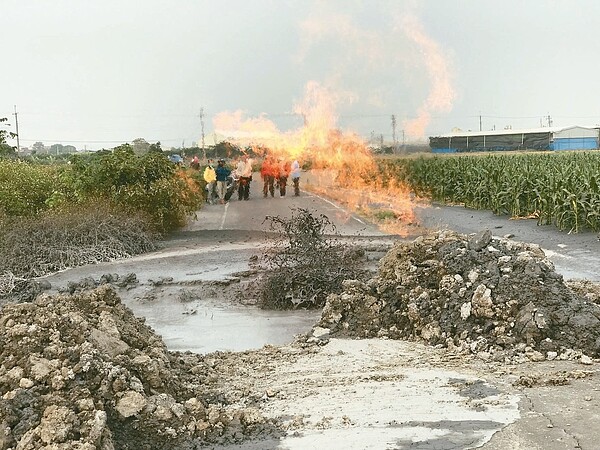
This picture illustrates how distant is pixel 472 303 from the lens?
915 cm

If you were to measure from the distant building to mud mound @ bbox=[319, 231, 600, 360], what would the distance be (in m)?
65.3

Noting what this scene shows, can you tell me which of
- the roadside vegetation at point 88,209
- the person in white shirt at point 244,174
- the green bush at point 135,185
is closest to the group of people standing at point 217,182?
the person in white shirt at point 244,174

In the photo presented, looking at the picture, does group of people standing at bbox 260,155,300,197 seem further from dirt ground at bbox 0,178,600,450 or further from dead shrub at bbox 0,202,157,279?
dirt ground at bbox 0,178,600,450

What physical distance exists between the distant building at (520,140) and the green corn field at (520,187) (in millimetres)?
36735

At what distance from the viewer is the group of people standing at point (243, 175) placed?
105ft

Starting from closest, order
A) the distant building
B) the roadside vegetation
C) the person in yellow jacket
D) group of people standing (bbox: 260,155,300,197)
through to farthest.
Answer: the roadside vegetation, the person in yellow jacket, group of people standing (bbox: 260,155,300,197), the distant building

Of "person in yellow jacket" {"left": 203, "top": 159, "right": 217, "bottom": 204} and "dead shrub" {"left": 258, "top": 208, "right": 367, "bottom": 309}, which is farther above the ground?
"person in yellow jacket" {"left": 203, "top": 159, "right": 217, "bottom": 204}

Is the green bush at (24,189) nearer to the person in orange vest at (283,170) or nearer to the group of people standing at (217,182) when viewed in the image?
the group of people standing at (217,182)

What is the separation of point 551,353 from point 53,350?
5.03 meters

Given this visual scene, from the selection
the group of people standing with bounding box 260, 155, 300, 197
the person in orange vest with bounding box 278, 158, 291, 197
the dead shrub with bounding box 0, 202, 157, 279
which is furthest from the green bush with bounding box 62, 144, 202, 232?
the person in orange vest with bounding box 278, 158, 291, 197

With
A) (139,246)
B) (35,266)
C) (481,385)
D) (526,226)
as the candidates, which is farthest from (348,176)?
(481,385)

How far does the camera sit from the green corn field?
20312 mm

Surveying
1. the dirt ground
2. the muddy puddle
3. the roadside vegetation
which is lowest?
the muddy puddle

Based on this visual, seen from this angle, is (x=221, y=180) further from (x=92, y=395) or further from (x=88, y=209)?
(x=92, y=395)
